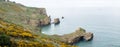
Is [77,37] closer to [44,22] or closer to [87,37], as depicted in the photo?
[87,37]

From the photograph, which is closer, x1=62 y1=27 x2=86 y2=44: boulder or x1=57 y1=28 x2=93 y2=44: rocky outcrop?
x1=62 y1=27 x2=86 y2=44: boulder

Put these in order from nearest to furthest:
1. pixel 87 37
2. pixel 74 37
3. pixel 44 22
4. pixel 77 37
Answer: pixel 74 37
pixel 77 37
pixel 87 37
pixel 44 22

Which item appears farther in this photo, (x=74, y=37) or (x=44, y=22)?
(x=44, y=22)

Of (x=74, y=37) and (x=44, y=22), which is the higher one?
(x=74, y=37)

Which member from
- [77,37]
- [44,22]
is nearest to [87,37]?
[77,37]

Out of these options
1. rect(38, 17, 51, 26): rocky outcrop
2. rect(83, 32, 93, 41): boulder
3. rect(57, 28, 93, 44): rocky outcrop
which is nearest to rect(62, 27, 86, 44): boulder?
rect(57, 28, 93, 44): rocky outcrop

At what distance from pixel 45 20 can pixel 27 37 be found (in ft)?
428

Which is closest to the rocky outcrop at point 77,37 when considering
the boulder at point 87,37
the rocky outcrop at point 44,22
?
the boulder at point 87,37

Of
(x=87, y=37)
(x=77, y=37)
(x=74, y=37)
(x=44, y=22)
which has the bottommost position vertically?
(x=87, y=37)

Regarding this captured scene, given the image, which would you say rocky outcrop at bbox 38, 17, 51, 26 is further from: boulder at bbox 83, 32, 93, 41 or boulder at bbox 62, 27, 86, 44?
boulder at bbox 83, 32, 93, 41

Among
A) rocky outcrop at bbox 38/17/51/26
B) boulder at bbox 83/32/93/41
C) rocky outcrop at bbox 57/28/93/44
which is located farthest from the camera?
rocky outcrop at bbox 38/17/51/26

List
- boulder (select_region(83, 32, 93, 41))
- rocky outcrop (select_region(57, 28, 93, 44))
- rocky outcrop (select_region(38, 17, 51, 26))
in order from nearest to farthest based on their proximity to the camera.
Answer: rocky outcrop (select_region(57, 28, 93, 44)) → boulder (select_region(83, 32, 93, 41)) → rocky outcrop (select_region(38, 17, 51, 26))

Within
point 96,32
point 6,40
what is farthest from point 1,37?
point 96,32

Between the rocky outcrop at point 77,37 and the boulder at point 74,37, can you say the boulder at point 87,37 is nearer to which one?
the rocky outcrop at point 77,37
